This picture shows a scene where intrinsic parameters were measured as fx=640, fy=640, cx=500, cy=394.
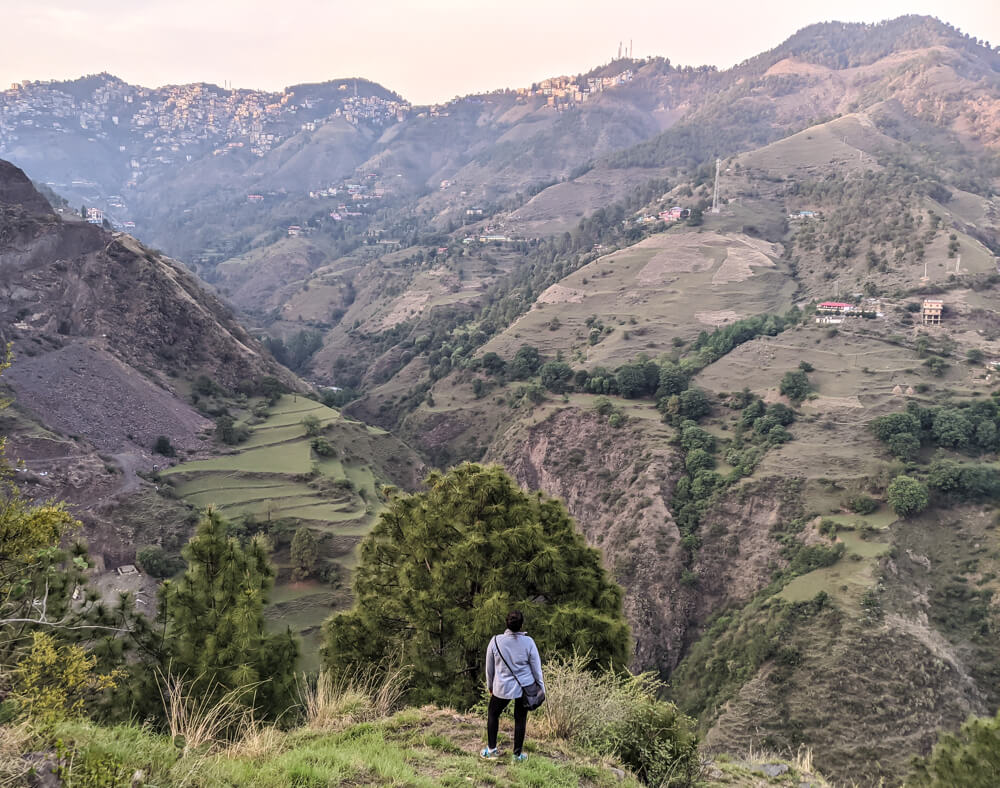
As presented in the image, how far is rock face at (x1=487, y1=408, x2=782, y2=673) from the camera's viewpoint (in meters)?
37.4

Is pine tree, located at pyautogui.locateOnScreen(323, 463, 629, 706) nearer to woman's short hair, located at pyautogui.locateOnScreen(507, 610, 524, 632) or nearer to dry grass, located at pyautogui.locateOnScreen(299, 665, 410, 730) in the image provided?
dry grass, located at pyautogui.locateOnScreen(299, 665, 410, 730)

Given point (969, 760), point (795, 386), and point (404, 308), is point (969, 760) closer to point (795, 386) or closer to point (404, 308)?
point (795, 386)

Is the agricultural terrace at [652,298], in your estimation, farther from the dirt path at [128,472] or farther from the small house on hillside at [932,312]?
the dirt path at [128,472]

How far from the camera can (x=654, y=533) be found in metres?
41.2

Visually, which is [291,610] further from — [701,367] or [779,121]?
[779,121]

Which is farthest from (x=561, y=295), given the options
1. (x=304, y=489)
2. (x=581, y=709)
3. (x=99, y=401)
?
(x=581, y=709)

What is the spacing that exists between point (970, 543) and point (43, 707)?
39720 mm

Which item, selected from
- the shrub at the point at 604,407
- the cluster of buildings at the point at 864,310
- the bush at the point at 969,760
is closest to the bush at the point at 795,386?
the cluster of buildings at the point at 864,310

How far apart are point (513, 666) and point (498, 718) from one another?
31.8 inches

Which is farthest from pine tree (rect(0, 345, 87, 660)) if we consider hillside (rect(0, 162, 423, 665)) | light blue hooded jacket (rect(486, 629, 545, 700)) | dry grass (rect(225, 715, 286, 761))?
hillside (rect(0, 162, 423, 665))

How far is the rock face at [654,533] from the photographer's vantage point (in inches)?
1471

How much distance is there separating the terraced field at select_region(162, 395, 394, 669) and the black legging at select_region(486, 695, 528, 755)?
2250 centimetres

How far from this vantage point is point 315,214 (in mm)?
189500

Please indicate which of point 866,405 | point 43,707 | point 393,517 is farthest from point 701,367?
point 43,707
